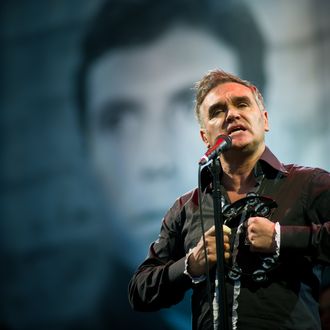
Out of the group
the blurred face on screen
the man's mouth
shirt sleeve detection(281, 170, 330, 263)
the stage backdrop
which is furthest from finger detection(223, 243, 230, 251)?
the blurred face on screen

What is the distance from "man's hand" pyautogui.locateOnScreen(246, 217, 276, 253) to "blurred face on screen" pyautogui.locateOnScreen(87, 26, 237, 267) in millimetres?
1545

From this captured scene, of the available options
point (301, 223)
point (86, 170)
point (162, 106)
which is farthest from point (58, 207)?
point (301, 223)

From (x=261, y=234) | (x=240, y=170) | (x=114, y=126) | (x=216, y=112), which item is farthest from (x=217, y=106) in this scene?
(x=114, y=126)

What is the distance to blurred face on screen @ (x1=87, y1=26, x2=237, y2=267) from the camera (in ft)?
11.9

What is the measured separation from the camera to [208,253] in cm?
202

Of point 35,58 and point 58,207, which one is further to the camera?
point 35,58

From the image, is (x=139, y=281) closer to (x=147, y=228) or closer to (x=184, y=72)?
(x=147, y=228)

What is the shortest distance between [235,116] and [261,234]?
1.70ft

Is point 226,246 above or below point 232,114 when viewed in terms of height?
below

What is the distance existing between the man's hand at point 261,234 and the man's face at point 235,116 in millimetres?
392

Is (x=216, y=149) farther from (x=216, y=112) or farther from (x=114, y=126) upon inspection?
(x=114, y=126)

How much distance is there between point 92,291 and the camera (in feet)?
12.1

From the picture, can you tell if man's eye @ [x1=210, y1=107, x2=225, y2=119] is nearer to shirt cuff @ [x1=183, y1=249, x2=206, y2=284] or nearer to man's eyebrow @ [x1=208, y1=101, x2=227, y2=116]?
man's eyebrow @ [x1=208, y1=101, x2=227, y2=116]

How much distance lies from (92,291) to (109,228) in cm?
36
